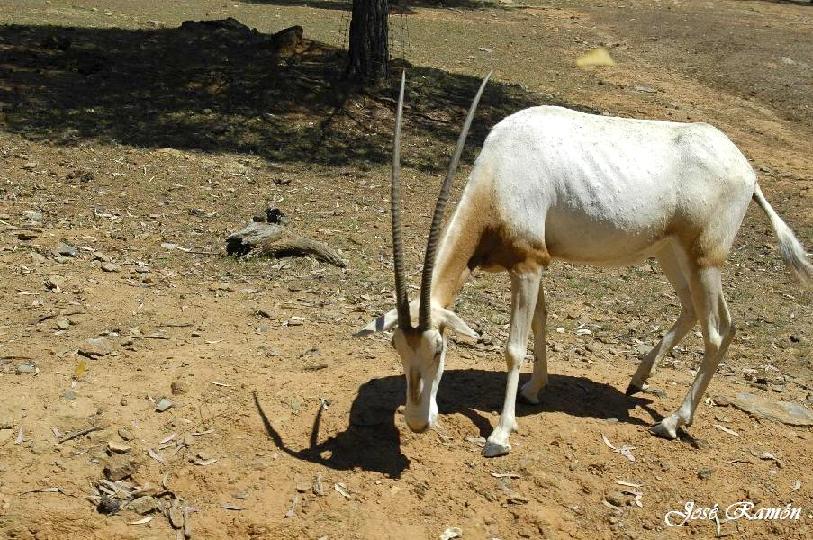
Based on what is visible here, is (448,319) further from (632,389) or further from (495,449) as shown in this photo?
Answer: (632,389)

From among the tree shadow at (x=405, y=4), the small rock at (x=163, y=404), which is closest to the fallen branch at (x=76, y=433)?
the small rock at (x=163, y=404)

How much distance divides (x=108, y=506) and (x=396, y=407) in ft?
6.66

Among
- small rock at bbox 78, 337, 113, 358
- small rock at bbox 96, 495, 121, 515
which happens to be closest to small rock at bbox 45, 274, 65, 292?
small rock at bbox 78, 337, 113, 358

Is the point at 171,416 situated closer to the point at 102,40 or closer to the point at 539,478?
the point at 539,478

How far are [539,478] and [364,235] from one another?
468cm

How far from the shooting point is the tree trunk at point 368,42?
13.5 meters

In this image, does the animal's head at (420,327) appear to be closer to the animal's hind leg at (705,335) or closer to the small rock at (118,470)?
the small rock at (118,470)

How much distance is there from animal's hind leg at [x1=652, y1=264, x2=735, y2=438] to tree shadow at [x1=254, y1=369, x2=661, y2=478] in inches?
10.3

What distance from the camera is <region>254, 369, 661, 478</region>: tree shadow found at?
5875 millimetres

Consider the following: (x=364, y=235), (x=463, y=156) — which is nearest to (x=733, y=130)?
(x=463, y=156)

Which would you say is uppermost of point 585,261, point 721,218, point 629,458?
point 721,218

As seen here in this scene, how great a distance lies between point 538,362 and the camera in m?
6.68

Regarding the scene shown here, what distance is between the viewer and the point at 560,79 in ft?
61.6

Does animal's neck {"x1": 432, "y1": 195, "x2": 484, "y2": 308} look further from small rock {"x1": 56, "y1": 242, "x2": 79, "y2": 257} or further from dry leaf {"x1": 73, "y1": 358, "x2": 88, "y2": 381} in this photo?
small rock {"x1": 56, "y1": 242, "x2": 79, "y2": 257}
